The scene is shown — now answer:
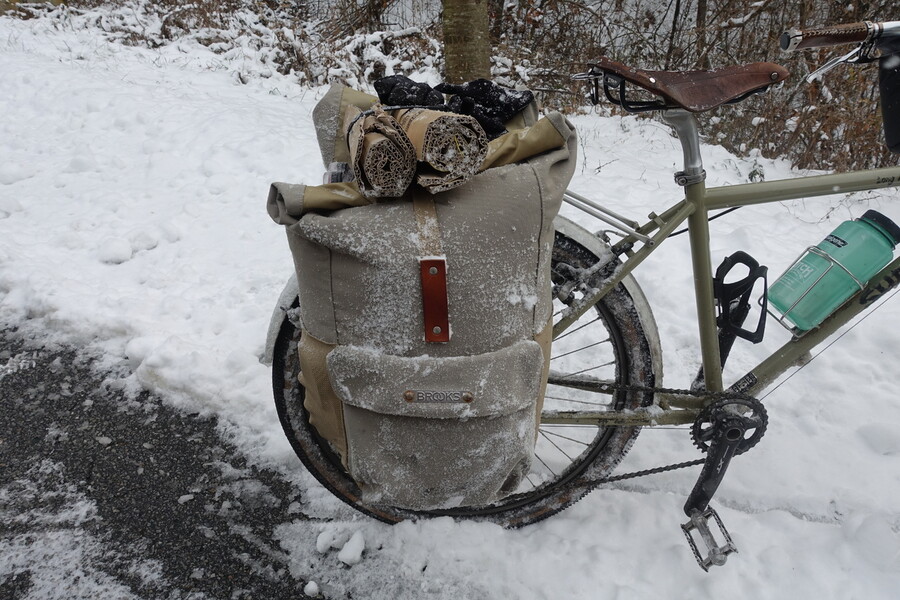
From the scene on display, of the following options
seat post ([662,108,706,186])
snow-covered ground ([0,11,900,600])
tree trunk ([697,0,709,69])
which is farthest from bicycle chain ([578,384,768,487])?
tree trunk ([697,0,709,69])

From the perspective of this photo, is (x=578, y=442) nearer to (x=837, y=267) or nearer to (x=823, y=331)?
(x=823, y=331)

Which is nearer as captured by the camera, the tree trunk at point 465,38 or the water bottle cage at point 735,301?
the water bottle cage at point 735,301

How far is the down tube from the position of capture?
1606 mm

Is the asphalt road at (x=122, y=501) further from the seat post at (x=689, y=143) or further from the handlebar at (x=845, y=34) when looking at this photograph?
the handlebar at (x=845, y=34)

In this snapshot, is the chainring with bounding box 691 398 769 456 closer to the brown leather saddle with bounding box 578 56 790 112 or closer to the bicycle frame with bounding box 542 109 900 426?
the bicycle frame with bounding box 542 109 900 426

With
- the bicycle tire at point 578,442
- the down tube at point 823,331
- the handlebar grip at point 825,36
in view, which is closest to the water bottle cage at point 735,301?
the down tube at point 823,331

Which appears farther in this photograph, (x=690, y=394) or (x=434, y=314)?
(x=690, y=394)

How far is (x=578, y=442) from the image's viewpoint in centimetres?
205

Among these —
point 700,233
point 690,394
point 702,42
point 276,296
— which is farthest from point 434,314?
point 702,42

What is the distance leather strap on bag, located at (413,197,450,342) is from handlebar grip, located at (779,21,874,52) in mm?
947

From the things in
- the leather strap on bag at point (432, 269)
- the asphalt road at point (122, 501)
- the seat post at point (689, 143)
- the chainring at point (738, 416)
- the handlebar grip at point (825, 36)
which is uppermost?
the handlebar grip at point (825, 36)

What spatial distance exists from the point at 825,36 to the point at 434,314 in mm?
1175

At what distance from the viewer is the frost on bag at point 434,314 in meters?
1.20

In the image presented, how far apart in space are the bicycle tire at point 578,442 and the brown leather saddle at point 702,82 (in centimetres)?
46
